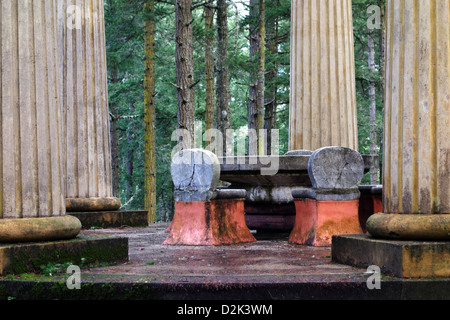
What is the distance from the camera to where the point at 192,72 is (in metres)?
19.1

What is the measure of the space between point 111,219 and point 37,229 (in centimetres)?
570

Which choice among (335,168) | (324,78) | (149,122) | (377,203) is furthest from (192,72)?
(335,168)

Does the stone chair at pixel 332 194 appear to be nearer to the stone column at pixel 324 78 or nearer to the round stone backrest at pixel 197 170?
the round stone backrest at pixel 197 170

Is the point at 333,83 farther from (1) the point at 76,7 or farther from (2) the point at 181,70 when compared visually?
(2) the point at 181,70

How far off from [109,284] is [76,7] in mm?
7614

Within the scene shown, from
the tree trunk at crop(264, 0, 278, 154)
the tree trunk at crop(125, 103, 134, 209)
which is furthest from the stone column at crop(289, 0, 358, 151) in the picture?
the tree trunk at crop(125, 103, 134, 209)

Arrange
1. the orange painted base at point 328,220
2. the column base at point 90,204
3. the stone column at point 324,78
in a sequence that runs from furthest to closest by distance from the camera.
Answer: the column base at point 90,204 < the stone column at point 324,78 < the orange painted base at point 328,220

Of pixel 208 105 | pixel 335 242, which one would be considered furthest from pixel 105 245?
pixel 208 105

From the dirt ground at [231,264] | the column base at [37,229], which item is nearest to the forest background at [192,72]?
the dirt ground at [231,264]

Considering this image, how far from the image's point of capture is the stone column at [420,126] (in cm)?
580

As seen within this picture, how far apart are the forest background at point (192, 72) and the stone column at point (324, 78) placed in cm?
784

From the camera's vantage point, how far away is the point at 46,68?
258 inches

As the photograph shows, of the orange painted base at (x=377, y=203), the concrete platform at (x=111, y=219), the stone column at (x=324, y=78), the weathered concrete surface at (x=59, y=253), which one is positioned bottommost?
the concrete platform at (x=111, y=219)
